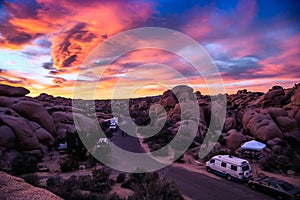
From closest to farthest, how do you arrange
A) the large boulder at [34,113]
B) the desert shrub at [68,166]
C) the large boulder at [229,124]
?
the desert shrub at [68,166] → the large boulder at [34,113] → the large boulder at [229,124]

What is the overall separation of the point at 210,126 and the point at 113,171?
28.1 metres

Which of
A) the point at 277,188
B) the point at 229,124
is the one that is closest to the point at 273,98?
the point at 229,124

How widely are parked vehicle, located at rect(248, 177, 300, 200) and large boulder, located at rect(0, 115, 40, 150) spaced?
2276 cm

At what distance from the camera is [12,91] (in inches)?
1430

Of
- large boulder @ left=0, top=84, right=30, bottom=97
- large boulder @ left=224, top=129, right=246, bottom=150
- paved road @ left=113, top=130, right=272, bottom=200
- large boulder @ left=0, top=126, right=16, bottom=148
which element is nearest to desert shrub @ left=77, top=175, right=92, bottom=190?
paved road @ left=113, top=130, right=272, bottom=200

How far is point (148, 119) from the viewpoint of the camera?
5525 cm

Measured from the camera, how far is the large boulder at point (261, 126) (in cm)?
3086

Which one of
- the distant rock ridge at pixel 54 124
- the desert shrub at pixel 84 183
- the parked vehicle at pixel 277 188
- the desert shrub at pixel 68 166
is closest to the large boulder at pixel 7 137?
the distant rock ridge at pixel 54 124

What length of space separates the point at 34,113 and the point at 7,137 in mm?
7408

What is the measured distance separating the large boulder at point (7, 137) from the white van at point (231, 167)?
Answer: 2051 centimetres

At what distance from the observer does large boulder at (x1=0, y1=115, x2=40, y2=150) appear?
25.2 meters

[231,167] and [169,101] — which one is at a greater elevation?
[169,101]

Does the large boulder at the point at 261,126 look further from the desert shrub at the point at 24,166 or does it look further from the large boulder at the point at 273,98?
the desert shrub at the point at 24,166

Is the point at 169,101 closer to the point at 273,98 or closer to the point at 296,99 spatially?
the point at 273,98
